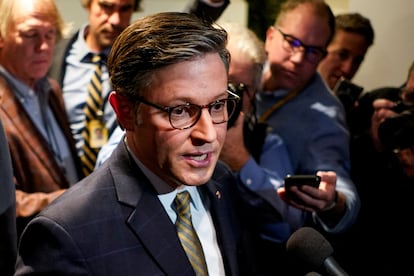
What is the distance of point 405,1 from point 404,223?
0.97 metres

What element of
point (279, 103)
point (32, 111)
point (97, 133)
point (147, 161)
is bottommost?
point (97, 133)

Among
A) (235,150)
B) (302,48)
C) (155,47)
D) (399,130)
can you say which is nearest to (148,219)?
(155,47)

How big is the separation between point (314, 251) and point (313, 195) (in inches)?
18.1

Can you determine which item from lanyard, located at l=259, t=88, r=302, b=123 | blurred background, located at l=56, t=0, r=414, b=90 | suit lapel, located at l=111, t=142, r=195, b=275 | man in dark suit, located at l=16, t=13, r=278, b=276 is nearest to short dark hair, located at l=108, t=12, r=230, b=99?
man in dark suit, located at l=16, t=13, r=278, b=276

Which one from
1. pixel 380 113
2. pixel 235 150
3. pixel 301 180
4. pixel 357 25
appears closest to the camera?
pixel 301 180

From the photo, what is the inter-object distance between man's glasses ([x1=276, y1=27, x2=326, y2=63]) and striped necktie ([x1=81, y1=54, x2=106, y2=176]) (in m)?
0.65

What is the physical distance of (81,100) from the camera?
204cm

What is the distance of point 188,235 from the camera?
1.17m

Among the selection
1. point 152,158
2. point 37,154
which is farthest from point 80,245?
point 37,154

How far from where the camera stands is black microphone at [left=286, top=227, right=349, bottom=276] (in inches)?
40.6

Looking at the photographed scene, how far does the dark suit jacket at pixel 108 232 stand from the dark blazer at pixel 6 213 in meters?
0.03

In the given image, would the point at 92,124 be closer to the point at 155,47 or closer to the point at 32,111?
the point at 32,111

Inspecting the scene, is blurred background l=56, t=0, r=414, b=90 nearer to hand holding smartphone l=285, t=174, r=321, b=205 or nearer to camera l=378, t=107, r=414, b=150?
camera l=378, t=107, r=414, b=150

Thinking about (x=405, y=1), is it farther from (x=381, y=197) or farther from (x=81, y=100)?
(x=81, y=100)
